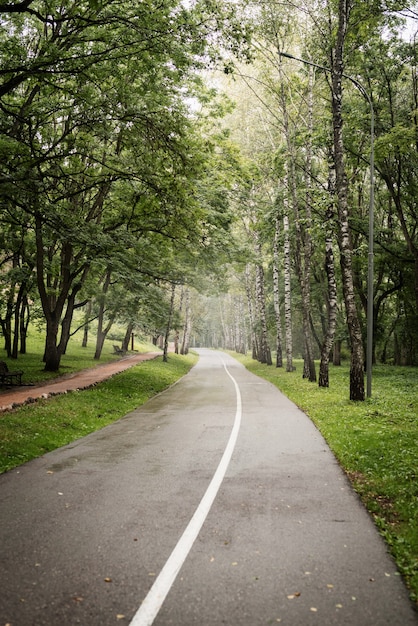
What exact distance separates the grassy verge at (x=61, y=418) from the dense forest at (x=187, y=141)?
490cm

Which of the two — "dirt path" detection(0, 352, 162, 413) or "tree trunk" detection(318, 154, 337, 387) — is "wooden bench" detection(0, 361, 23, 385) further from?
"tree trunk" detection(318, 154, 337, 387)

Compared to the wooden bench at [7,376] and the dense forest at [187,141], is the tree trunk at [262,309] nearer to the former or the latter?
the dense forest at [187,141]

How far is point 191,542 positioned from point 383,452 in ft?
15.6

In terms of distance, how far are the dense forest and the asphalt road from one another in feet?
24.0

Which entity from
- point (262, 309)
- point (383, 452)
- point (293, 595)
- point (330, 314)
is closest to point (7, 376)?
point (330, 314)

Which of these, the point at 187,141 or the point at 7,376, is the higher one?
the point at 187,141

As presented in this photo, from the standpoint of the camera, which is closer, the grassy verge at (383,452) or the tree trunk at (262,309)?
the grassy verge at (383,452)

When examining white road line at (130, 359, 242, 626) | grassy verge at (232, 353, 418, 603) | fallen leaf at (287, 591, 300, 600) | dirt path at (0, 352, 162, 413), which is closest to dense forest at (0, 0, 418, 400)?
grassy verge at (232, 353, 418, 603)

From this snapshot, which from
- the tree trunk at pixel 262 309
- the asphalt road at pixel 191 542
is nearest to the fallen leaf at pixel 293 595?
the asphalt road at pixel 191 542

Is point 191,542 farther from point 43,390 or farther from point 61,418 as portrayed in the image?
point 43,390

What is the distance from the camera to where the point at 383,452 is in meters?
7.62

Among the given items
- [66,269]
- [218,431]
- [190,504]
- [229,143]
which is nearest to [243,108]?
[229,143]

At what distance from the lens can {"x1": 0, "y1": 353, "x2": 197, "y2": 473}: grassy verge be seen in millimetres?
8000

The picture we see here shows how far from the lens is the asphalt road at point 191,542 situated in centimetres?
325
